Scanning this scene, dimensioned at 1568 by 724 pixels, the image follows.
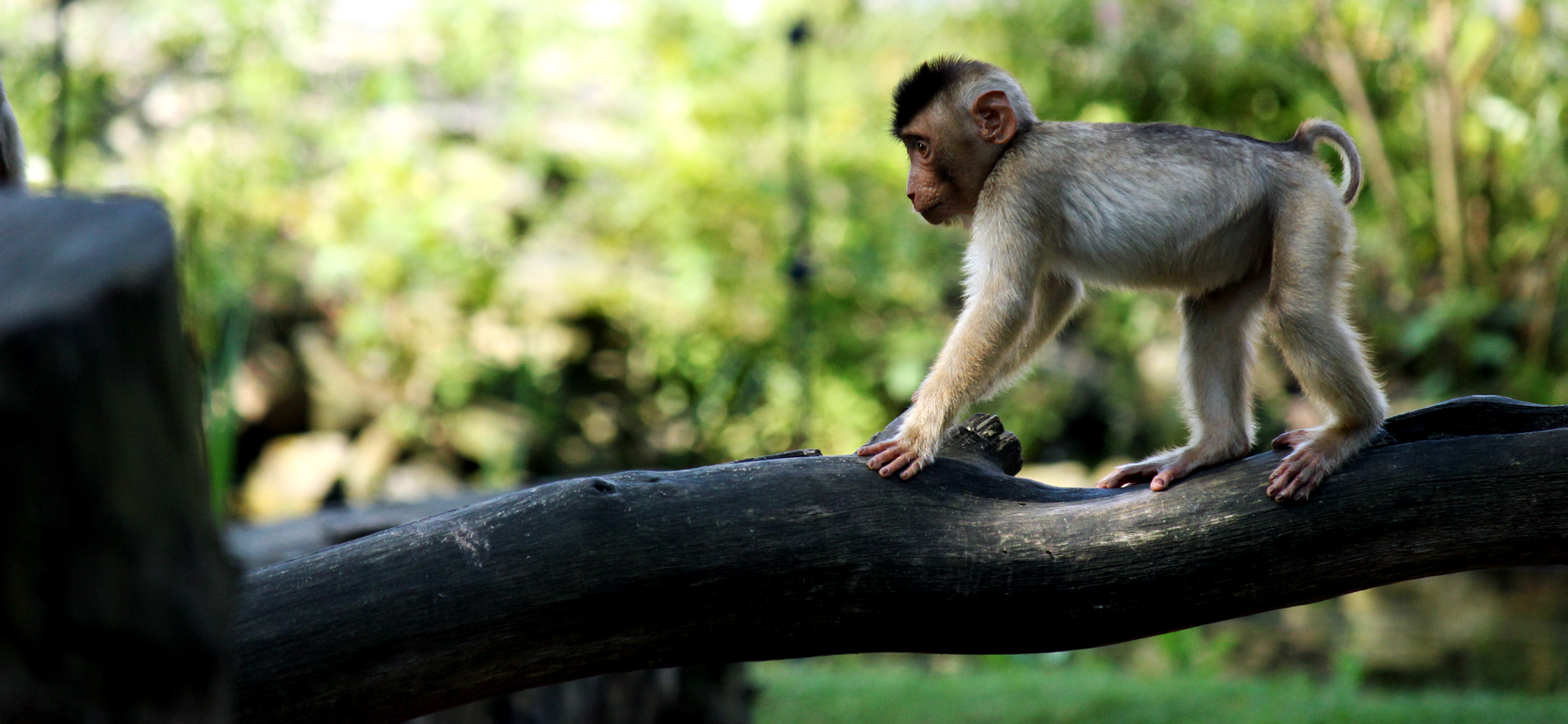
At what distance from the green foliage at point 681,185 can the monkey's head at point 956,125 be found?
5.66 m

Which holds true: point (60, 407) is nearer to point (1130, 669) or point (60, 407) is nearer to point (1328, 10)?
point (1130, 669)

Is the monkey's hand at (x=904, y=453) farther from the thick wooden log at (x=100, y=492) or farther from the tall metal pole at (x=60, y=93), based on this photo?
the tall metal pole at (x=60, y=93)

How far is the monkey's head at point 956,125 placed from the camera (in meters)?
3.37

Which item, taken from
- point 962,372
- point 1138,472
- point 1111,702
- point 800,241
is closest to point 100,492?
point 962,372

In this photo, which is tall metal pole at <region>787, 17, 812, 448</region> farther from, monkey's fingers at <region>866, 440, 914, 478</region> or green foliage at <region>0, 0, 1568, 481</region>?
monkey's fingers at <region>866, 440, 914, 478</region>

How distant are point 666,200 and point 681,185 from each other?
17 centimetres

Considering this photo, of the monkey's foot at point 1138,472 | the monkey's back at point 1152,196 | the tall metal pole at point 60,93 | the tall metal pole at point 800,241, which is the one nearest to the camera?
the monkey's back at point 1152,196

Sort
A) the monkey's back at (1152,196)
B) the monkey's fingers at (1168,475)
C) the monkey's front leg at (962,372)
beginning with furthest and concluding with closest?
1. the monkey's back at (1152,196)
2. the monkey's fingers at (1168,475)
3. the monkey's front leg at (962,372)

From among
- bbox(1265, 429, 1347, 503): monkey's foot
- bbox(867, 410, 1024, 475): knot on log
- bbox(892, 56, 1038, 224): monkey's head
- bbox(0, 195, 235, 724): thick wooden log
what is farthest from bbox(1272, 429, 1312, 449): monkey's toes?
bbox(0, 195, 235, 724): thick wooden log

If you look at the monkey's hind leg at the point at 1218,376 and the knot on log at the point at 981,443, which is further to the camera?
the monkey's hind leg at the point at 1218,376

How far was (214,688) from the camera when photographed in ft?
4.33

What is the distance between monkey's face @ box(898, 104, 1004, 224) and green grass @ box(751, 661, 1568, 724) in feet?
8.92

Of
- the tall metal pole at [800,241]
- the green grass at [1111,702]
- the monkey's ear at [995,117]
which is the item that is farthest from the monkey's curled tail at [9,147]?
the green grass at [1111,702]

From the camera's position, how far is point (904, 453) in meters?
2.85
